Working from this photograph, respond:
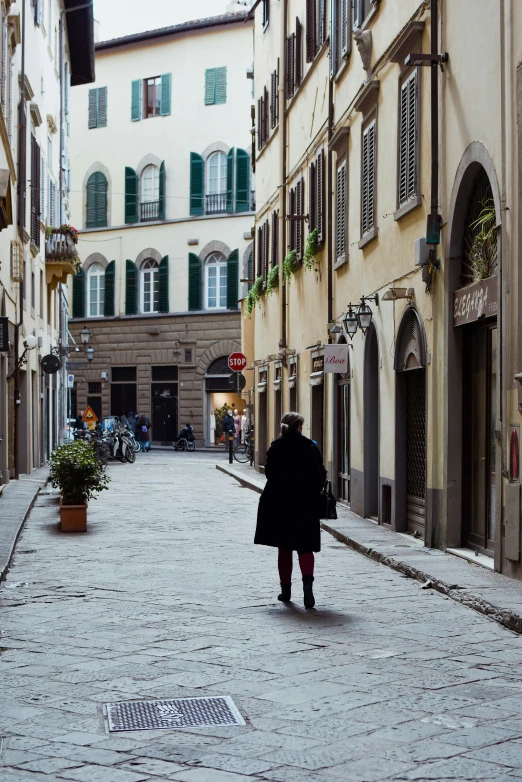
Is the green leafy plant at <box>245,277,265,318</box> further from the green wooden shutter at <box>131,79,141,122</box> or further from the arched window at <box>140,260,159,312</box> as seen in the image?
the green wooden shutter at <box>131,79,141,122</box>

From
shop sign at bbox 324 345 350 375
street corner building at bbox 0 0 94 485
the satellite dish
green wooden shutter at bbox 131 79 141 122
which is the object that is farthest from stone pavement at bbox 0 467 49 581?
green wooden shutter at bbox 131 79 141 122

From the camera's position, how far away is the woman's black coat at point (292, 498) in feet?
32.9

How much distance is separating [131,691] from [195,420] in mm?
42958

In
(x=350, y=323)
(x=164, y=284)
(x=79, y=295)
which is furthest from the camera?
(x=79, y=295)

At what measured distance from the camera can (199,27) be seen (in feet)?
162

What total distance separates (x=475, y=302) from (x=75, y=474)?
647cm

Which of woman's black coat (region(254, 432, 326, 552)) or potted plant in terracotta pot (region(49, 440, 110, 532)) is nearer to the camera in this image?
woman's black coat (region(254, 432, 326, 552))

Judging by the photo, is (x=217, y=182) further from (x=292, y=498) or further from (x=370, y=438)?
(x=292, y=498)

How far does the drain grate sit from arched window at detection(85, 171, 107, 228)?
46.2 meters

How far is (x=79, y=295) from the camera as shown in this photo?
2045 inches

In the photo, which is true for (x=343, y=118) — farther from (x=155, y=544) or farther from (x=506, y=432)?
(x=506, y=432)

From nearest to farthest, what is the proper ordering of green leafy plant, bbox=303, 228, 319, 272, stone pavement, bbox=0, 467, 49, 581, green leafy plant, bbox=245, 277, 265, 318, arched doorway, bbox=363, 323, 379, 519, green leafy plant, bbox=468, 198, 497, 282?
1. green leafy plant, bbox=468, 198, 497, 282
2. stone pavement, bbox=0, 467, 49, 581
3. arched doorway, bbox=363, 323, 379, 519
4. green leafy plant, bbox=303, 228, 319, 272
5. green leafy plant, bbox=245, 277, 265, 318

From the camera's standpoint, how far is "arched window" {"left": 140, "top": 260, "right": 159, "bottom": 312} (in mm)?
50344

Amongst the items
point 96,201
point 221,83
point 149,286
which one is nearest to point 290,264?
point 149,286
